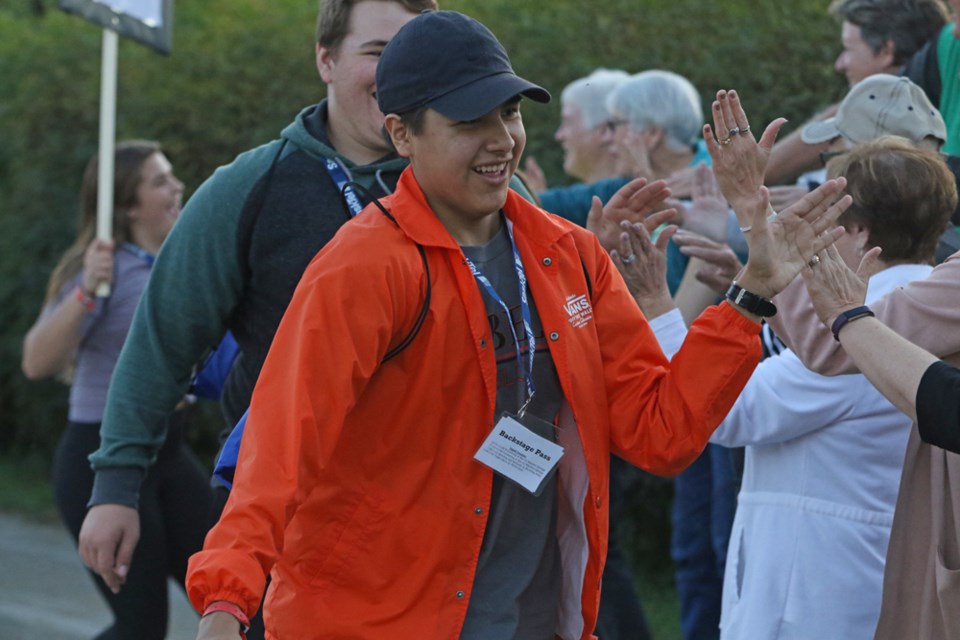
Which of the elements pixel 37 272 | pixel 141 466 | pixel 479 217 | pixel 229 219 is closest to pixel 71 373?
pixel 141 466

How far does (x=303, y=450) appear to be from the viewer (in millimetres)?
2525

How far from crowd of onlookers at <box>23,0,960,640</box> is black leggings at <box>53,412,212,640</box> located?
109cm

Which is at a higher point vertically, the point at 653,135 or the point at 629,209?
the point at 629,209

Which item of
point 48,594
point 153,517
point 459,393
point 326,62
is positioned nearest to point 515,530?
point 459,393

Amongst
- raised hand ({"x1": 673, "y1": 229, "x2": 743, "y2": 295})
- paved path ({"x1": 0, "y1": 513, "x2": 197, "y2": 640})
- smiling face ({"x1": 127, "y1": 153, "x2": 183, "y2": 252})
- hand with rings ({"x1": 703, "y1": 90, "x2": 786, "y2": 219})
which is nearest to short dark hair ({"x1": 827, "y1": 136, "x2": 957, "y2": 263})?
raised hand ({"x1": 673, "y1": 229, "x2": 743, "y2": 295})

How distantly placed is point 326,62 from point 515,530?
4.54 ft

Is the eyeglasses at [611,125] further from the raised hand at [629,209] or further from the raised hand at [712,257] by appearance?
the raised hand at [629,209]

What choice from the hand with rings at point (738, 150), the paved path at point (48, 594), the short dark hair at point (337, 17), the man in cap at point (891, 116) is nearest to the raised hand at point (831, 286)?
the hand with rings at point (738, 150)

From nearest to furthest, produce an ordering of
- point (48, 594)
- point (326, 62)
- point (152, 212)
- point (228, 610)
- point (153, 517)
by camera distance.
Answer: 1. point (228, 610)
2. point (326, 62)
3. point (153, 517)
4. point (152, 212)
5. point (48, 594)

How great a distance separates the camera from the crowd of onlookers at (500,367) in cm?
268

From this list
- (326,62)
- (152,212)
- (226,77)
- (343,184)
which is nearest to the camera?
(343,184)

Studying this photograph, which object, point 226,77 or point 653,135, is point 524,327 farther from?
point 226,77

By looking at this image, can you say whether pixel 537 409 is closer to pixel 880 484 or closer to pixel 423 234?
pixel 423 234

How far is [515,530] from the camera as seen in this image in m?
2.78
